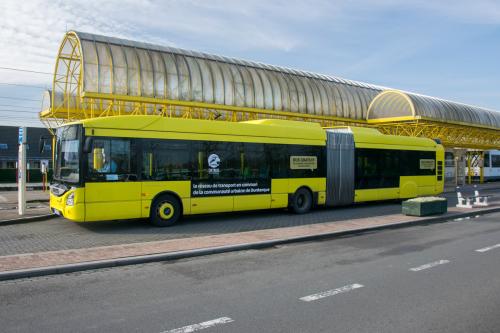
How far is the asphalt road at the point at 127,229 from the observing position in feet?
33.2

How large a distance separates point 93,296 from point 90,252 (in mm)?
2799

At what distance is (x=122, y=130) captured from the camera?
1223 centimetres

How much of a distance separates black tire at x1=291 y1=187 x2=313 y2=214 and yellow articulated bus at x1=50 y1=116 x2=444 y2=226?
0.04 metres

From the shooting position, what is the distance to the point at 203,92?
21.9 meters

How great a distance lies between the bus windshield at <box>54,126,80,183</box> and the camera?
11734mm

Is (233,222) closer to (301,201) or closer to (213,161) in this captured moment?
(213,161)

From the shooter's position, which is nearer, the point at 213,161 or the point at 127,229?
the point at 127,229

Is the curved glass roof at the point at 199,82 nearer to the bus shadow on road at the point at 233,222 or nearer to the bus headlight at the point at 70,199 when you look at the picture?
the bus shadow on road at the point at 233,222

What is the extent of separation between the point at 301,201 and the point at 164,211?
573 centimetres

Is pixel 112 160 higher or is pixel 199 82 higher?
pixel 199 82

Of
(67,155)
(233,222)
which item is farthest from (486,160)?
(67,155)

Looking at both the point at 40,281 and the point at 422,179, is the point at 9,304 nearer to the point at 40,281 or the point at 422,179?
the point at 40,281

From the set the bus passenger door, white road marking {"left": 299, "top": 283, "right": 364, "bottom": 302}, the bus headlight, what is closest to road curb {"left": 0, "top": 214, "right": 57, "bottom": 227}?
the bus headlight

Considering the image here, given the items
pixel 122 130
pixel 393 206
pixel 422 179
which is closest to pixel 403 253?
pixel 122 130
